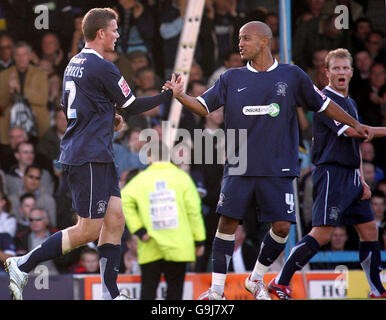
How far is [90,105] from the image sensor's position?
7105mm

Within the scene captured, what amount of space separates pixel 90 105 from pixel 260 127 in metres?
1.40

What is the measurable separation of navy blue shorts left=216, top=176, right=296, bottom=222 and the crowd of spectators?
132 inches

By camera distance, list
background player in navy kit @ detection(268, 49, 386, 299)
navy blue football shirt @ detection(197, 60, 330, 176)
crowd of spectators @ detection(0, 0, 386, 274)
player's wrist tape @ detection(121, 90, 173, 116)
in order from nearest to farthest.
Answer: player's wrist tape @ detection(121, 90, 173, 116), navy blue football shirt @ detection(197, 60, 330, 176), background player in navy kit @ detection(268, 49, 386, 299), crowd of spectators @ detection(0, 0, 386, 274)

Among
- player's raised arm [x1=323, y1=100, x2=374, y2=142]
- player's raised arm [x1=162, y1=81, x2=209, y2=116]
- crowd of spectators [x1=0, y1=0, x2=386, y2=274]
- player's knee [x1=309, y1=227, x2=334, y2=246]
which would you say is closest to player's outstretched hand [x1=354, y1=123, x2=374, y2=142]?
player's raised arm [x1=323, y1=100, x2=374, y2=142]

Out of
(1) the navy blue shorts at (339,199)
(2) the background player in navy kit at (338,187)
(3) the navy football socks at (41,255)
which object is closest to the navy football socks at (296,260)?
(2) the background player in navy kit at (338,187)

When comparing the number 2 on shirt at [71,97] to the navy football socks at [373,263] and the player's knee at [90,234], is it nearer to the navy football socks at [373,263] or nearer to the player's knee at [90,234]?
the player's knee at [90,234]

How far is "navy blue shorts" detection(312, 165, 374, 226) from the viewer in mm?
8148

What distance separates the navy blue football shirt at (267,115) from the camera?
7.41 m

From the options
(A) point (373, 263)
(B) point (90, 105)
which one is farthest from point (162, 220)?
(B) point (90, 105)

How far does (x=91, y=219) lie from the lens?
7.11 metres

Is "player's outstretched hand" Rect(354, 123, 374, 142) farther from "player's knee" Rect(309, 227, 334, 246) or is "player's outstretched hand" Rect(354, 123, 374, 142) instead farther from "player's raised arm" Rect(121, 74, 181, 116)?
"player's raised arm" Rect(121, 74, 181, 116)

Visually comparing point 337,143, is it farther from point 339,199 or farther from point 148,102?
point 148,102

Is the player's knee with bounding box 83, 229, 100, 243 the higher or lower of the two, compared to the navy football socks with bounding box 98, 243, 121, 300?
higher
